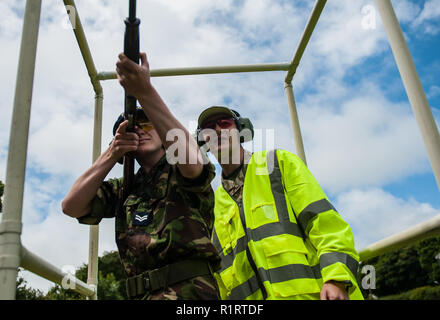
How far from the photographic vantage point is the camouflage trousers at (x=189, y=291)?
4.82ft

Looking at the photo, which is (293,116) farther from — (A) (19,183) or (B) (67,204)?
(A) (19,183)

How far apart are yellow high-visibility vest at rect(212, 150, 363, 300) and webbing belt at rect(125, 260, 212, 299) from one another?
737mm

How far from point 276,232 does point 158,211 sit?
2.80ft

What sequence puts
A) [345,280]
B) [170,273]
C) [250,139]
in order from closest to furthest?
[170,273], [345,280], [250,139]

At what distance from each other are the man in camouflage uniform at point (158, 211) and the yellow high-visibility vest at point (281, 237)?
64 cm

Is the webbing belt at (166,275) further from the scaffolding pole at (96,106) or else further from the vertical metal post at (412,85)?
the scaffolding pole at (96,106)

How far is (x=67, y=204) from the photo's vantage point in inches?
72.1

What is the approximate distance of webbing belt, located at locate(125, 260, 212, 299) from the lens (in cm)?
150

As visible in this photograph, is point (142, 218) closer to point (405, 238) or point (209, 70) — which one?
point (405, 238)

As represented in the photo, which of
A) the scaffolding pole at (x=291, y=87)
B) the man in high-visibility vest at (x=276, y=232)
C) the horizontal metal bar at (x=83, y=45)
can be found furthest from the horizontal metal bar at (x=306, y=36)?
the horizontal metal bar at (x=83, y=45)

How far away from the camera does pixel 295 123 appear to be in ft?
12.0

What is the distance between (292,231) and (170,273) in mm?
987

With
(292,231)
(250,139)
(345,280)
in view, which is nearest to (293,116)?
(250,139)

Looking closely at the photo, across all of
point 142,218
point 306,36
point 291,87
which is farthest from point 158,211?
point 291,87
